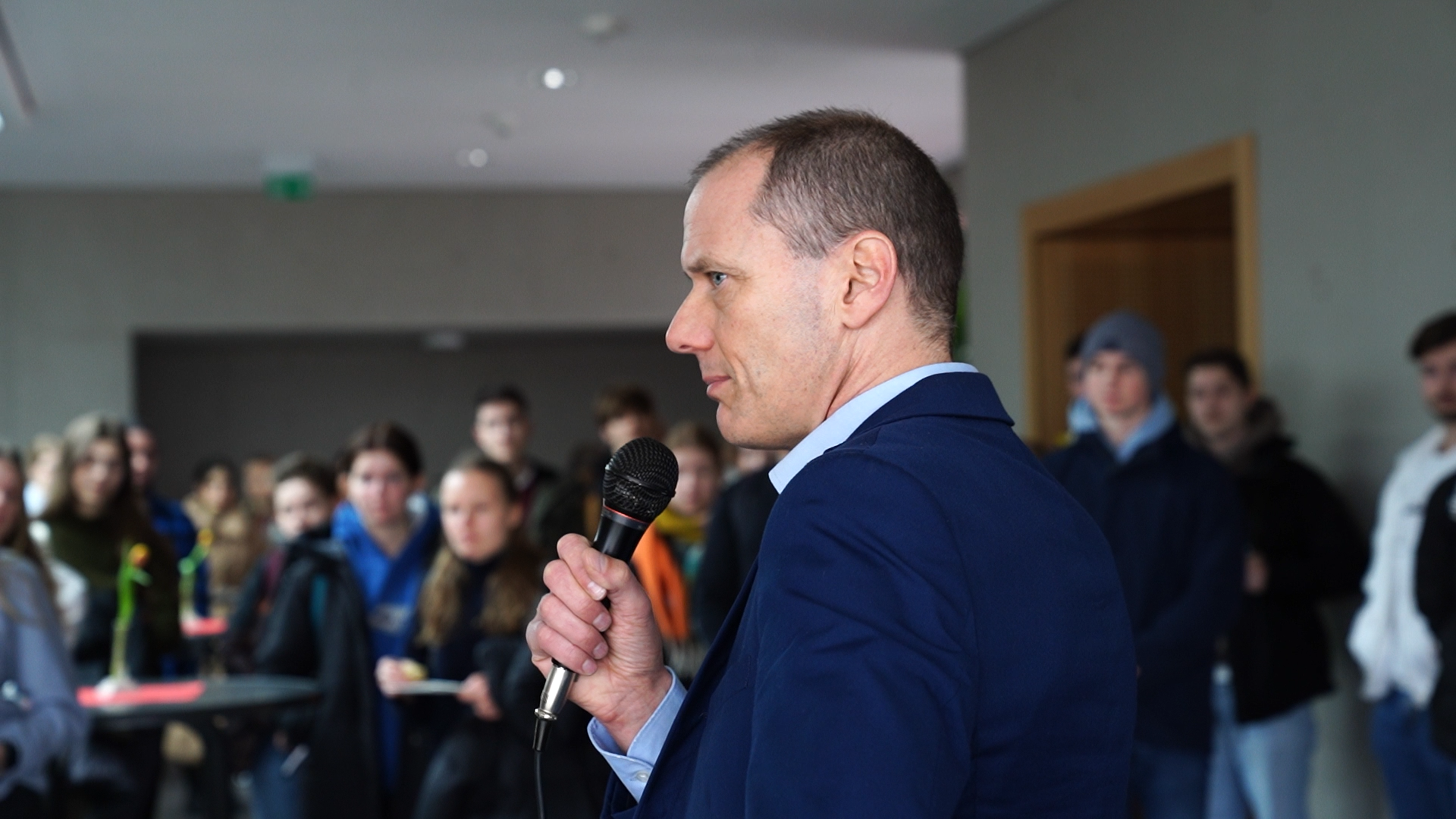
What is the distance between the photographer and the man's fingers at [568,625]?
1.21m

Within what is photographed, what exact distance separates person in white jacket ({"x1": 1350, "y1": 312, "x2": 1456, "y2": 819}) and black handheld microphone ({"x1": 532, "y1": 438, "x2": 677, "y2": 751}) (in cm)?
263

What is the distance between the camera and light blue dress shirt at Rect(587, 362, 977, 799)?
3.55 ft

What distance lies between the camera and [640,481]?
136 cm

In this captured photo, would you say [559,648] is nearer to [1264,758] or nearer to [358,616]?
[358,616]

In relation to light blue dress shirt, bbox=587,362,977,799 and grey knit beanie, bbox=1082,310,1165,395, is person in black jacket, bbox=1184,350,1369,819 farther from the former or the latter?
light blue dress shirt, bbox=587,362,977,799

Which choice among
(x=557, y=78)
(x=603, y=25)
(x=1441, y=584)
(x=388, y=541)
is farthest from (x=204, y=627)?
(x=1441, y=584)

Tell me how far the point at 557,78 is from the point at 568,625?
20.1ft

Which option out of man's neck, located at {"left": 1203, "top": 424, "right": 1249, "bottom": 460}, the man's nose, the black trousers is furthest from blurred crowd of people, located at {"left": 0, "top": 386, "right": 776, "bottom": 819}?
the man's nose

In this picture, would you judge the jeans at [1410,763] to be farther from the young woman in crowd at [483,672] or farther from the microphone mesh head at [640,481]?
the microphone mesh head at [640,481]

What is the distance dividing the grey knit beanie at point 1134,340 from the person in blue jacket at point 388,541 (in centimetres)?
192

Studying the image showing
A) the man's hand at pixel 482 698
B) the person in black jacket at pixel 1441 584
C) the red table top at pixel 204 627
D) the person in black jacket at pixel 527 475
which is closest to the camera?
the person in black jacket at pixel 1441 584

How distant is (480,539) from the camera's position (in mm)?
3959

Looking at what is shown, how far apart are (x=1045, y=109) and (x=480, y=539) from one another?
317 centimetres

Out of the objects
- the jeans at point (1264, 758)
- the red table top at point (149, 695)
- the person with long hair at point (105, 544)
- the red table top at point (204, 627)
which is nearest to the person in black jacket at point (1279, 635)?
the jeans at point (1264, 758)
